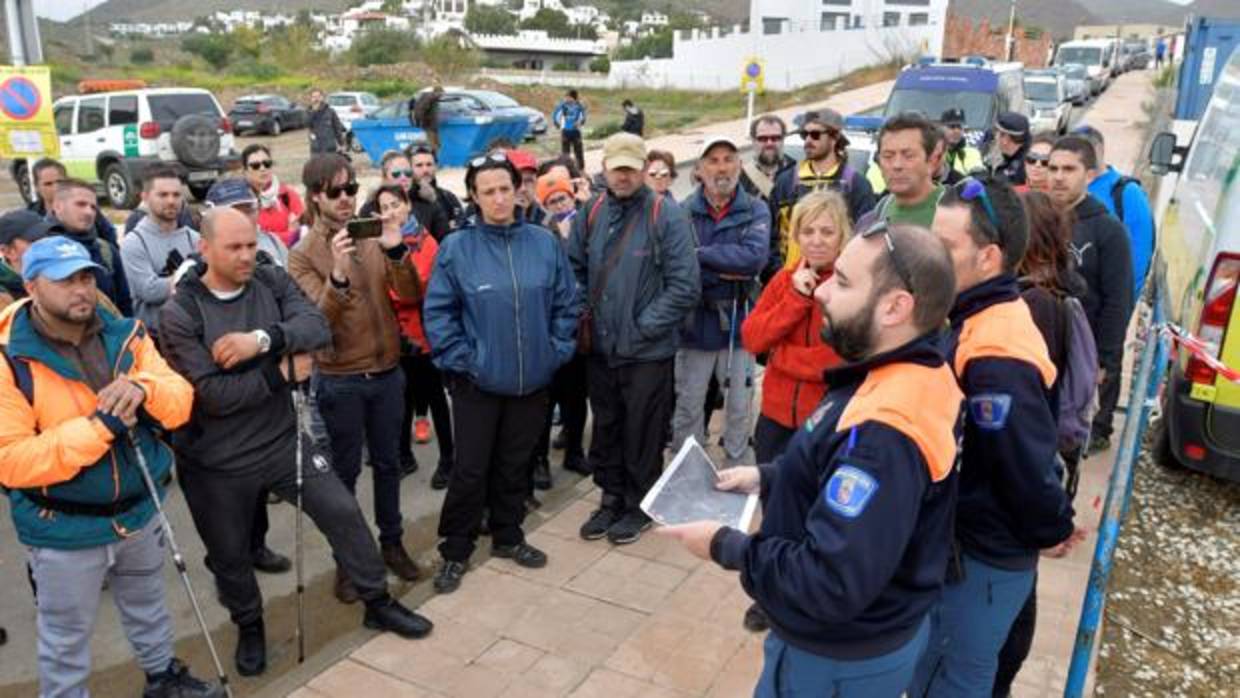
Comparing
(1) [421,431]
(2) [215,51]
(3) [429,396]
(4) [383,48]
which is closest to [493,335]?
(3) [429,396]

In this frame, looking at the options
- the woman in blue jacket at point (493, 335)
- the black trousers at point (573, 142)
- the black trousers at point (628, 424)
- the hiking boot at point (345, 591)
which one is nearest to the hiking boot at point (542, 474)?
the black trousers at point (628, 424)

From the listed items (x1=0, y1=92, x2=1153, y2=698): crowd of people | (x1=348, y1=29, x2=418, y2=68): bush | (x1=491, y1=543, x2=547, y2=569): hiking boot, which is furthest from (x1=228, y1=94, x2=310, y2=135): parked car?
(x1=348, y1=29, x2=418, y2=68): bush

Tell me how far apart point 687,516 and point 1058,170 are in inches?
146

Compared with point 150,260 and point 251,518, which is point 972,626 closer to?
point 251,518

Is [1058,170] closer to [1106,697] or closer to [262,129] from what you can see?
[1106,697]

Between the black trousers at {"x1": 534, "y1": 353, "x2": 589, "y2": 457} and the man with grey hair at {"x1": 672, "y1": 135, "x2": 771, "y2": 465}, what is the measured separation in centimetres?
77

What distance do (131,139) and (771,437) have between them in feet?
52.3

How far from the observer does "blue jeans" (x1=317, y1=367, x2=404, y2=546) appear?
13.9ft

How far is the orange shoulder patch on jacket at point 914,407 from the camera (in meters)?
1.82

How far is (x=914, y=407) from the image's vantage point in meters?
1.82

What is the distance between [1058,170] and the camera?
193 inches

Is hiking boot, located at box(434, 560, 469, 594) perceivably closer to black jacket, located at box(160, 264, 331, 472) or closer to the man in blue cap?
black jacket, located at box(160, 264, 331, 472)

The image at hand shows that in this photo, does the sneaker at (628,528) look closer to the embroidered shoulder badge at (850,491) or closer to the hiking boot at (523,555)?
the hiking boot at (523,555)

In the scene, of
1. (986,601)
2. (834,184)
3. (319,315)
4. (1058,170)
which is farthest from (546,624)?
(1058,170)
